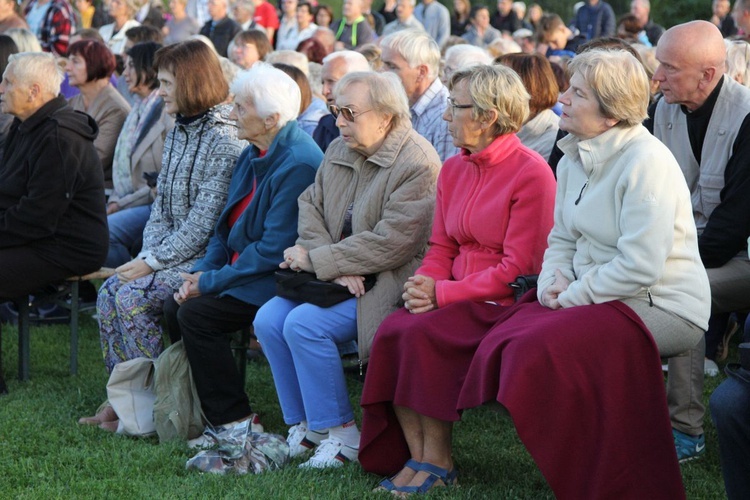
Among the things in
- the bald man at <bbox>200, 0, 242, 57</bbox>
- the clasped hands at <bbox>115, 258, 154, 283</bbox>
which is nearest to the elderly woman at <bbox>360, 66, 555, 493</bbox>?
the clasped hands at <bbox>115, 258, 154, 283</bbox>

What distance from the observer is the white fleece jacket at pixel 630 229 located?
3.63 metres

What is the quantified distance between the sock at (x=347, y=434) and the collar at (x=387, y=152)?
1.18 meters

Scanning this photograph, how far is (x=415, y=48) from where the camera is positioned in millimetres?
6258

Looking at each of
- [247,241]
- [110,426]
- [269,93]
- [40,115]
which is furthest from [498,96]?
[40,115]

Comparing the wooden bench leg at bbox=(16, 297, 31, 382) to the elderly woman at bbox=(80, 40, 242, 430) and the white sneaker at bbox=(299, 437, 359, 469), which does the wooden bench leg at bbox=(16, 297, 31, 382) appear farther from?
the white sneaker at bbox=(299, 437, 359, 469)

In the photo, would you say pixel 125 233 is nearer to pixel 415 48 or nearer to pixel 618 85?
pixel 415 48

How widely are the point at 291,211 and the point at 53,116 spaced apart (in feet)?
5.63

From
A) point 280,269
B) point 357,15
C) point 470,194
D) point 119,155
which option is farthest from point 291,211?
point 357,15

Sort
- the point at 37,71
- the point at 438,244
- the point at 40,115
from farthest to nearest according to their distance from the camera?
1. the point at 37,71
2. the point at 40,115
3. the point at 438,244

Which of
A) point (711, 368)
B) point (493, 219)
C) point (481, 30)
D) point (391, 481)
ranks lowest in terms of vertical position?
point (481, 30)

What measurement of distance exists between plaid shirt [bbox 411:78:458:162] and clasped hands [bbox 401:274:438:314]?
1.80m

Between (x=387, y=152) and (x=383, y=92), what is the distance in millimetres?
279

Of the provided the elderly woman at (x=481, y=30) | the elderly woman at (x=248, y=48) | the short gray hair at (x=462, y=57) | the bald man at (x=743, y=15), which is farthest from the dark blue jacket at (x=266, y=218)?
the elderly woman at (x=481, y=30)

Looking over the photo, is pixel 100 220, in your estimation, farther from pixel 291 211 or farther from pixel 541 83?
pixel 541 83
